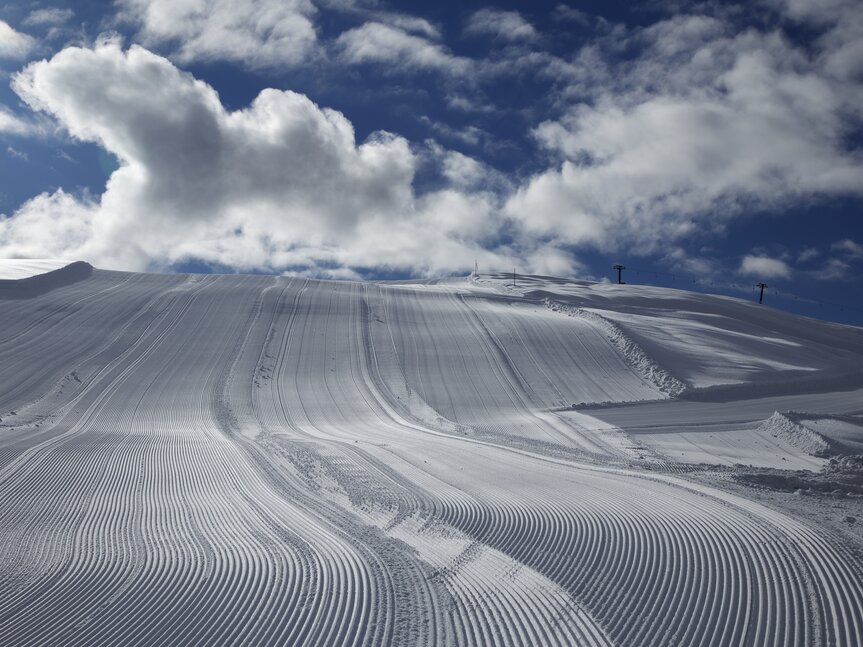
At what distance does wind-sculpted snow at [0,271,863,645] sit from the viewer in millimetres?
9531

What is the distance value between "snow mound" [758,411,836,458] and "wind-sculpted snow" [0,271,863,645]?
547cm

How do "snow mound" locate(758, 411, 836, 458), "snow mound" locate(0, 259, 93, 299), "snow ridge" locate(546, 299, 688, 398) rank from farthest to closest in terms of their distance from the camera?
"snow mound" locate(0, 259, 93, 299)
"snow ridge" locate(546, 299, 688, 398)
"snow mound" locate(758, 411, 836, 458)

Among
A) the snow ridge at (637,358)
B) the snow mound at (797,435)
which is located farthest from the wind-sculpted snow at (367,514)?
the snow mound at (797,435)

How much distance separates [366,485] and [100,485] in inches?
245

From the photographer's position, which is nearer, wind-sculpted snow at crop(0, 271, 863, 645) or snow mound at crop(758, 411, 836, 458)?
wind-sculpted snow at crop(0, 271, 863, 645)

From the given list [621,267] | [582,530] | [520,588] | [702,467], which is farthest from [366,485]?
[621,267]

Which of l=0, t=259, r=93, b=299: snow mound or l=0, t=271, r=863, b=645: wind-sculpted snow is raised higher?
l=0, t=259, r=93, b=299: snow mound

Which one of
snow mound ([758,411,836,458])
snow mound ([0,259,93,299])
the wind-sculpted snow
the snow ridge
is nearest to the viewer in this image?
the wind-sculpted snow

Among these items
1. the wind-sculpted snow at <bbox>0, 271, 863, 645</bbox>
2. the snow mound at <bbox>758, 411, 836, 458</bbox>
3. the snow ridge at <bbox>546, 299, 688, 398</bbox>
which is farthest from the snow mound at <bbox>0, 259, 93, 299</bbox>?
the snow mound at <bbox>758, 411, 836, 458</bbox>

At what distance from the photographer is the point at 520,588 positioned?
1058 cm

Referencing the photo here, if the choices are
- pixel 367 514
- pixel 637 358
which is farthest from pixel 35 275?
pixel 367 514

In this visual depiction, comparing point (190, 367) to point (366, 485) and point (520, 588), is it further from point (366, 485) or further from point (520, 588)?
point (520, 588)

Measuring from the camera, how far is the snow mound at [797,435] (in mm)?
23109

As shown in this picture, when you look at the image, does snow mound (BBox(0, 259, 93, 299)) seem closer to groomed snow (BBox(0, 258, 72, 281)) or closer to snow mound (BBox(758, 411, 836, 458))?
groomed snow (BBox(0, 258, 72, 281))
